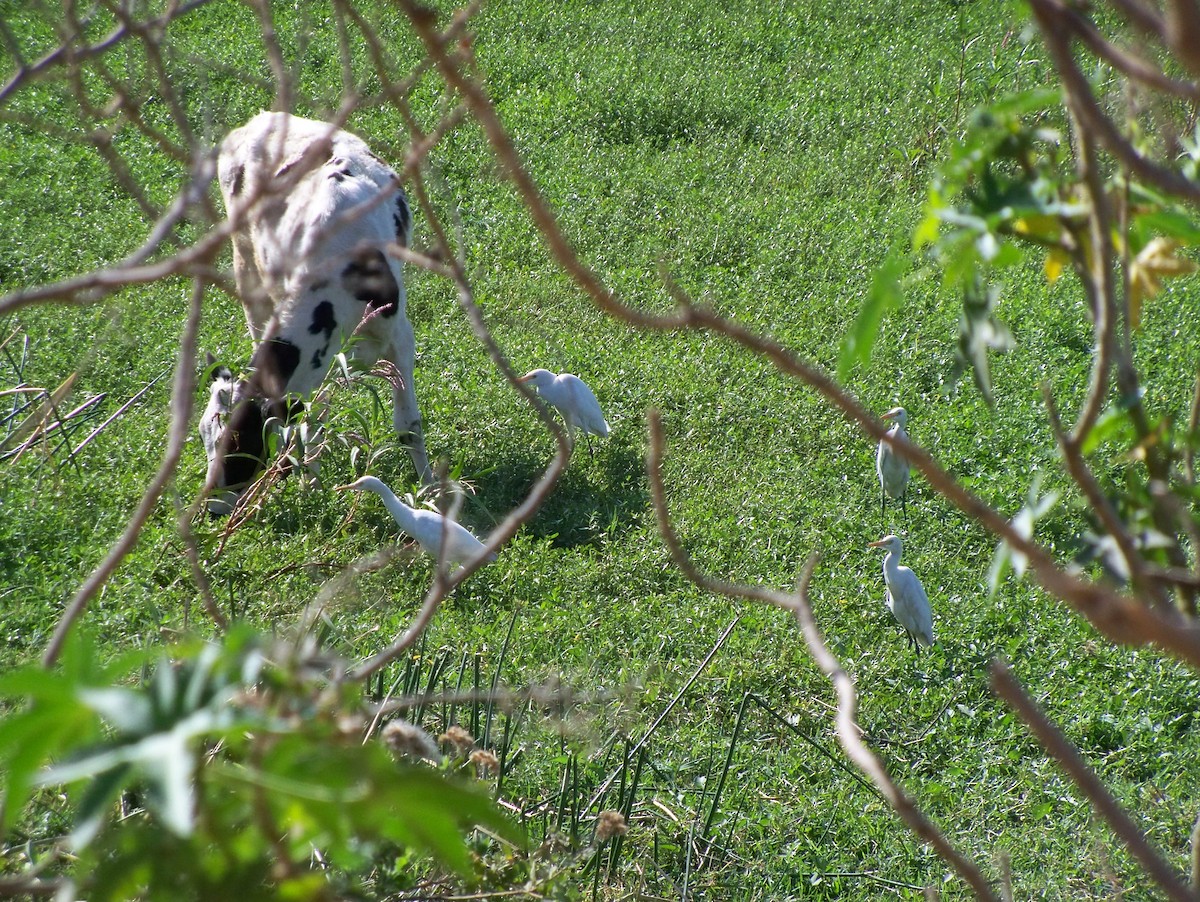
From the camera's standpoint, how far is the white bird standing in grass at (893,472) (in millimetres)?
5243

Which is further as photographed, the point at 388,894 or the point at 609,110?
the point at 609,110

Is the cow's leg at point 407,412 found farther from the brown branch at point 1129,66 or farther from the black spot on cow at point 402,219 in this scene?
the brown branch at point 1129,66

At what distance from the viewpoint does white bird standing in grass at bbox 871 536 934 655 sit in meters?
4.53

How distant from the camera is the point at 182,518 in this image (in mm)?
1408

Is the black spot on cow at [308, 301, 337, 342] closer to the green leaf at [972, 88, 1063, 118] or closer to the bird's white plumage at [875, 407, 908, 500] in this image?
the bird's white plumage at [875, 407, 908, 500]

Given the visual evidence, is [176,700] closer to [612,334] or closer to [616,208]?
[612,334]

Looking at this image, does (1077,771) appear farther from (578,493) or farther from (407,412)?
(407,412)

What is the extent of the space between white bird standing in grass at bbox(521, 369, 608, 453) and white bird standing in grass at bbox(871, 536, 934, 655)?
1.75m

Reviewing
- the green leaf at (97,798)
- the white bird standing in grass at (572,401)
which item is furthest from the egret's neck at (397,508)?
the green leaf at (97,798)

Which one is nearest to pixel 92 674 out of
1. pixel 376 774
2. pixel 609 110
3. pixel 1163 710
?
pixel 376 774

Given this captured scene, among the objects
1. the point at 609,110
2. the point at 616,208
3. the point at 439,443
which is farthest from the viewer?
the point at 609,110

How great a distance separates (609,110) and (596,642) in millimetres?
6083

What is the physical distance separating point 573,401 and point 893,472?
1.54m

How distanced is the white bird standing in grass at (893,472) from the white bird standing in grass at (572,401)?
4.42 feet
